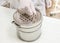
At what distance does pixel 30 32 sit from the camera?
60 centimetres

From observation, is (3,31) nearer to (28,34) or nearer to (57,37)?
(28,34)

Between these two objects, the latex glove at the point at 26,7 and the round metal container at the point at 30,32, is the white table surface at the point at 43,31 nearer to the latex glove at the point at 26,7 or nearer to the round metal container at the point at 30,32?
the round metal container at the point at 30,32

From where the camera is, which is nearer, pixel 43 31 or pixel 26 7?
pixel 26 7

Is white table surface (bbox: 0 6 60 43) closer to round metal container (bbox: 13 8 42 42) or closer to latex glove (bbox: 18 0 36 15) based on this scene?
round metal container (bbox: 13 8 42 42)

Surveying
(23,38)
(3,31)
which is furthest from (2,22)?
(23,38)

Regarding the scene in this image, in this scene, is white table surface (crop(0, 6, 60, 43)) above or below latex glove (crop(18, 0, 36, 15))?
below

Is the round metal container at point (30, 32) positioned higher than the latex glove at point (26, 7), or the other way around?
the latex glove at point (26, 7)

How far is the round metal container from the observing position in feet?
1.92

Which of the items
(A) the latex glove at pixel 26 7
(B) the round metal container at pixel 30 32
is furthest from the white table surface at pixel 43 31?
(A) the latex glove at pixel 26 7

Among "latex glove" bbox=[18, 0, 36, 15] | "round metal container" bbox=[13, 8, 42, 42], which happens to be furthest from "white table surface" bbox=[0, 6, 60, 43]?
"latex glove" bbox=[18, 0, 36, 15]

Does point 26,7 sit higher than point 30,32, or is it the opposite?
point 26,7

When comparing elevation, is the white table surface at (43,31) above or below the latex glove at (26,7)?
below

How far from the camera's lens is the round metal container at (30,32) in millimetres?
586

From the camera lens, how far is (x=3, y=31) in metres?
0.68
